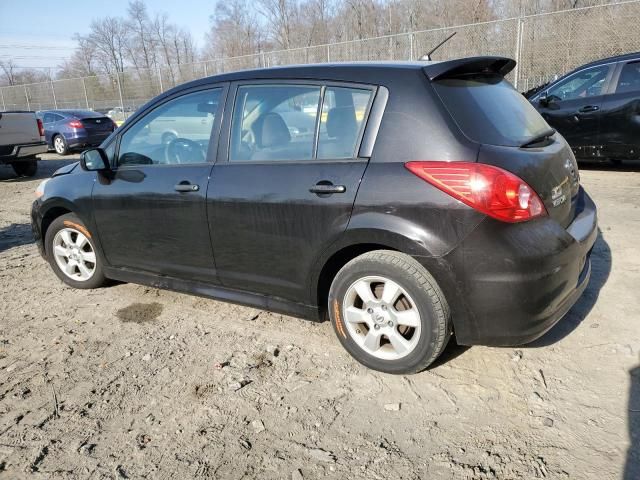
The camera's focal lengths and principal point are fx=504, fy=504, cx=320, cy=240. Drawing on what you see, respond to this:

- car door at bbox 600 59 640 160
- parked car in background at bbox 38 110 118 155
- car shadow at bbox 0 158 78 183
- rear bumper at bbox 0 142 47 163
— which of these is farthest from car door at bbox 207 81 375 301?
parked car in background at bbox 38 110 118 155

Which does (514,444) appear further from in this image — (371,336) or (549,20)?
(549,20)

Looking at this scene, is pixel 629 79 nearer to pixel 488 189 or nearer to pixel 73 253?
pixel 488 189

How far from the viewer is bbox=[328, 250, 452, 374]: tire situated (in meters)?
2.64

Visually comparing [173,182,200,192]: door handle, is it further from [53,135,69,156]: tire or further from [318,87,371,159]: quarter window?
[53,135,69,156]: tire

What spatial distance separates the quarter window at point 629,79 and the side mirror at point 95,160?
735cm

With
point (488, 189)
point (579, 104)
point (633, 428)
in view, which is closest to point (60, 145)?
point (579, 104)

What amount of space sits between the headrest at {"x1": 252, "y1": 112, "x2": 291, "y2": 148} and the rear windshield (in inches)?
38.0

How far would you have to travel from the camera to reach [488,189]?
2.44 m

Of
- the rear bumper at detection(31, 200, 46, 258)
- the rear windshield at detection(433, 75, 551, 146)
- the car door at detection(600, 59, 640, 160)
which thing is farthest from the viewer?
the car door at detection(600, 59, 640, 160)

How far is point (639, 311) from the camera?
11.5ft

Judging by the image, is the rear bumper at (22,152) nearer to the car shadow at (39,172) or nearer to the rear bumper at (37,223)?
the car shadow at (39,172)

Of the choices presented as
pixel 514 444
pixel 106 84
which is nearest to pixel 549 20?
pixel 514 444

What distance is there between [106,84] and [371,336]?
26.1m

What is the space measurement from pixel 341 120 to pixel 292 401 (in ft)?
5.21
